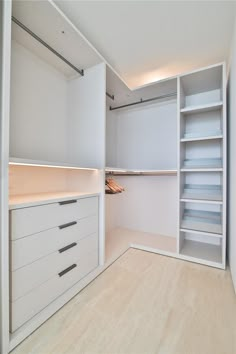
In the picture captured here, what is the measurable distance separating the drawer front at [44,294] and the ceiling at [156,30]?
200cm

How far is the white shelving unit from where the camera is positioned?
1.69 meters

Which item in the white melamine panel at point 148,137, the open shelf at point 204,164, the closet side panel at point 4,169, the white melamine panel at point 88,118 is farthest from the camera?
the white melamine panel at point 148,137

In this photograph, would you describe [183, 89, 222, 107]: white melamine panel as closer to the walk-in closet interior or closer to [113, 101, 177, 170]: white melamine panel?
the walk-in closet interior

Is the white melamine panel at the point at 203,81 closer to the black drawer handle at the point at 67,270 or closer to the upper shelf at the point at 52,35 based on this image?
the upper shelf at the point at 52,35

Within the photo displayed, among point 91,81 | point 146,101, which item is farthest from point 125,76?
point 91,81

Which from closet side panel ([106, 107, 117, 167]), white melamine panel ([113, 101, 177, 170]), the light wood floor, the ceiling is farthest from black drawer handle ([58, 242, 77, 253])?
the ceiling

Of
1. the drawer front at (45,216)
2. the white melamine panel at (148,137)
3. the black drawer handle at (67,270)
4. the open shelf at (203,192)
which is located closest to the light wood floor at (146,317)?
the black drawer handle at (67,270)

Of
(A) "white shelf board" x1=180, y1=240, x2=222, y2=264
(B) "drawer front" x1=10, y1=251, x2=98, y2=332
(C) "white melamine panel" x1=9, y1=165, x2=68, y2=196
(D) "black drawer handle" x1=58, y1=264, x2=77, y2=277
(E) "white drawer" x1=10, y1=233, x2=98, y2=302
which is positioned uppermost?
(C) "white melamine panel" x1=9, y1=165, x2=68, y2=196

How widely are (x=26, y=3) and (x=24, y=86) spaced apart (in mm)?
556

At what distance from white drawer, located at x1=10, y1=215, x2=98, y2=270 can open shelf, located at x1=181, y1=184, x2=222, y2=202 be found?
47.0 inches

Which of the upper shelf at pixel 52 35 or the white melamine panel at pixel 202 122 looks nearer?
the upper shelf at pixel 52 35

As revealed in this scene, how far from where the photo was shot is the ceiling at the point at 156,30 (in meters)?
1.25

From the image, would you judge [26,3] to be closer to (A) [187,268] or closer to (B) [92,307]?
(B) [92,307]

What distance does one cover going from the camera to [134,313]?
3.59ft
